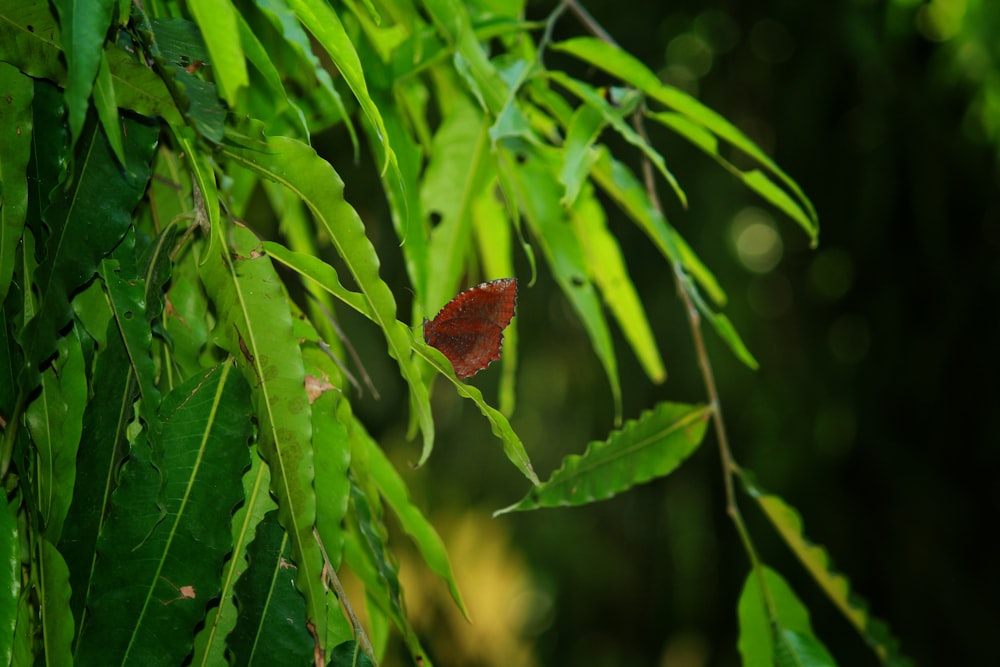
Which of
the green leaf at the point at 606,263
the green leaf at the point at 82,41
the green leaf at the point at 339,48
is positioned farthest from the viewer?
the green leaf at the point at 606,263

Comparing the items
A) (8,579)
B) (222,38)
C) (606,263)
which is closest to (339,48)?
(222,38)

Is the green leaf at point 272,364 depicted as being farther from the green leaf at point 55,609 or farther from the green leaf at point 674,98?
the green leaf at point 674,98

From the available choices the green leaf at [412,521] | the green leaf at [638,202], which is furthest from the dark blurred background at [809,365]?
the green leaf at [412,521]

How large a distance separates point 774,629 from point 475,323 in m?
0.31

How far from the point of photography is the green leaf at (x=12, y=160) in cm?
39

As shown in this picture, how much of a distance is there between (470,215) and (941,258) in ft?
5.51

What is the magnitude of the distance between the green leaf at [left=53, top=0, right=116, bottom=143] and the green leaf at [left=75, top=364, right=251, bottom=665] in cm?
13

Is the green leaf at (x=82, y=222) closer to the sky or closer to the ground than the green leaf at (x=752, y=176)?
closer to the sky

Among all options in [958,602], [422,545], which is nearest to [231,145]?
[422,545]

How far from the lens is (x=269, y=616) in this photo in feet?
1.29

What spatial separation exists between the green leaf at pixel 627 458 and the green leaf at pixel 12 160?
294mm

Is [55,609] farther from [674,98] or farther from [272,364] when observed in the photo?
[674,98]

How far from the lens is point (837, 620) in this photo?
2.06m

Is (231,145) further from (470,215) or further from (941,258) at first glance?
(941,258)
